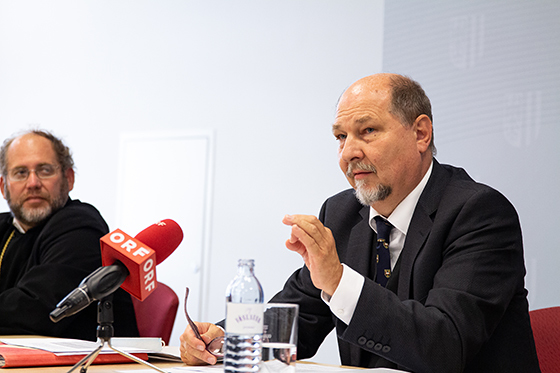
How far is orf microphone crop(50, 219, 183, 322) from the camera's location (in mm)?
950

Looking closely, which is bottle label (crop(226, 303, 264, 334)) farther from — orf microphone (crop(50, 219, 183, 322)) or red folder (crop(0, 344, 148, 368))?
red folder (crop(0, 344, 148, 368))

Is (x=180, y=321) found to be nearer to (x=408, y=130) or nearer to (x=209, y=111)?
(x=209, y=111)

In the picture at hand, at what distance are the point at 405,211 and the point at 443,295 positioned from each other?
380 millimetres

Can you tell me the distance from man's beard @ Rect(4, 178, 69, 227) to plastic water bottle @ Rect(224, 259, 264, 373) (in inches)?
76.3

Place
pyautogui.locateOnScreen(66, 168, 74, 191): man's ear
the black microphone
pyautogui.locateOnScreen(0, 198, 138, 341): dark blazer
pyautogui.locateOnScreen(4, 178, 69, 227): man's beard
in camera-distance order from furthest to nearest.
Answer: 1. pyautogui.locateOnScreen(66, 168, 74, 191): man's ear
2. pyautogui.locateOnScreen(4, 178, 69, 227): man's beard
3. pyautogui.locateOnScreen(0, 198, 138, 341): dark blazer
4. the black microphone

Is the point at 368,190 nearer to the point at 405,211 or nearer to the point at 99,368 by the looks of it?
the point at 405,211

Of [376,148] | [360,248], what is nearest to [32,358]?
[360,248]

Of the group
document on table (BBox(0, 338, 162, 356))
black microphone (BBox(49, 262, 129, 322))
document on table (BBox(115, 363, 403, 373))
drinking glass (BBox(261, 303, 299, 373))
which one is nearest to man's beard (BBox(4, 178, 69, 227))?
document on table (BBox(0, 338, 162, 356))

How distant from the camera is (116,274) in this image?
3.26ft

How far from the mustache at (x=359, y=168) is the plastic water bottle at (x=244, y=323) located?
2.62 feet

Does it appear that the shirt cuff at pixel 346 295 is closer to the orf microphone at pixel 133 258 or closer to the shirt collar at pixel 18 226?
the orf microphone at pixel 133 258

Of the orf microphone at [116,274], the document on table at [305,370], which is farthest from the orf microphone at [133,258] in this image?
the document on table at [305,370]

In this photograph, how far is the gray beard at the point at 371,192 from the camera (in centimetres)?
174

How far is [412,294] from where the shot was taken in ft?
5.15
